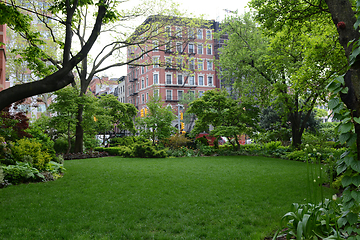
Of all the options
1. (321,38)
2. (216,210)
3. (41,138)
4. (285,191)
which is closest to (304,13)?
(321,38)

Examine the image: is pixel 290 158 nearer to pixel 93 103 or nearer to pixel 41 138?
pixel 93 103

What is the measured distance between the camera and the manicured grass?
3875 mm

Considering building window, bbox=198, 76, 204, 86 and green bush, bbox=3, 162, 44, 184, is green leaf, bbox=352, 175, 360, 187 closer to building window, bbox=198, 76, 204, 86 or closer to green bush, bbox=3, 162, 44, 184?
green bush, bbox=3, 162, 44, 184

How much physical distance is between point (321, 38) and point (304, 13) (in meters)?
2.24

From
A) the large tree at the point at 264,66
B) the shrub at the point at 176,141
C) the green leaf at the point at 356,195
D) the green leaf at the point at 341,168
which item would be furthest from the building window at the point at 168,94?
the green leaf at the point at 356,195

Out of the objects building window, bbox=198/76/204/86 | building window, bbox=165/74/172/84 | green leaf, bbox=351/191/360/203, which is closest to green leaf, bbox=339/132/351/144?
green leaf, bbox=351/191/360/203

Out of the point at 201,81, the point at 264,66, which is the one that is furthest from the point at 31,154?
the point at 201,81

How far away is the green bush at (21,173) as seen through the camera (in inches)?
285

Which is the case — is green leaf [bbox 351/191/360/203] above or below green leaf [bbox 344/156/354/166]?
below

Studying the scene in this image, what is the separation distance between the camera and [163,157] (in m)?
15.8

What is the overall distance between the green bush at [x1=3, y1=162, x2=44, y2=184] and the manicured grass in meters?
0.71

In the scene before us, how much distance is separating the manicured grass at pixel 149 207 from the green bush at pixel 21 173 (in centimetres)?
71

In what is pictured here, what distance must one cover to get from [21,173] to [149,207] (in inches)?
193

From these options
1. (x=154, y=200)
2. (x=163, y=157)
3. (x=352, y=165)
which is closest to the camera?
(x=352, y=165)
